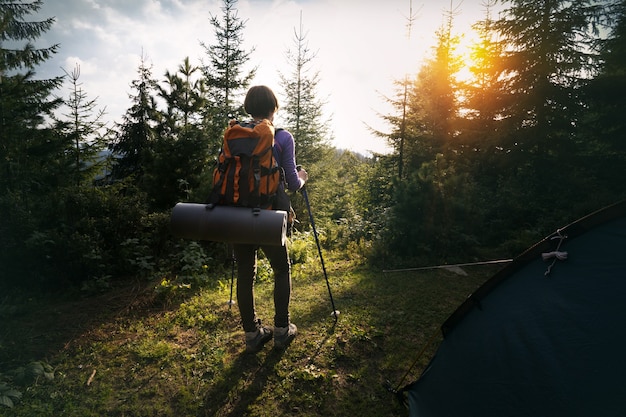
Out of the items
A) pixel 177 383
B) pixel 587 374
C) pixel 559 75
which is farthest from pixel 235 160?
pixel 559 75

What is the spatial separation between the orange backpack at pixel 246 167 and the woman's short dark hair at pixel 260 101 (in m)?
0.28

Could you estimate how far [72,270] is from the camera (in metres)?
5.09

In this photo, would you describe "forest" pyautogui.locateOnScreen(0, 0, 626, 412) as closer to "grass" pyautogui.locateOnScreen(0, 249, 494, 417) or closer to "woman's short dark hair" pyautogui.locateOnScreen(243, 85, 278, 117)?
"grass" pyautogui.locateOnScreen(0, 249, 494, 417)

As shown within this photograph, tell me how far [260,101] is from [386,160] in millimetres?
12781

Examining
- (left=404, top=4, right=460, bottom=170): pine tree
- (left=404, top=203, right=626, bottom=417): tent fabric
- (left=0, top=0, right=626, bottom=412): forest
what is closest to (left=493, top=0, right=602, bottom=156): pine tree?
(left=0, top=0, right=626, bottom=412): forest

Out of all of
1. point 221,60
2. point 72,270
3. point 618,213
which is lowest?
point 72,270

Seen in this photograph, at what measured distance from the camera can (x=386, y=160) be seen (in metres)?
15.0

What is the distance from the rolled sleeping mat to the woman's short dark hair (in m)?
1.03

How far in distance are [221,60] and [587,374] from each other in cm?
1704

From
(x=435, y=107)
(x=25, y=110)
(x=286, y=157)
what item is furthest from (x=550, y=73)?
(x=25, y=110)

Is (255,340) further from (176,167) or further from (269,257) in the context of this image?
(176,167)

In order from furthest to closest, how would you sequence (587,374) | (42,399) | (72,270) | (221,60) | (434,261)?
(221,60), (434,261), (72,270), (42,399), (587,374)

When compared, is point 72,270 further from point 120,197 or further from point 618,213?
point 618,213

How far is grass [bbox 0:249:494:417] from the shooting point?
8.88 ft
